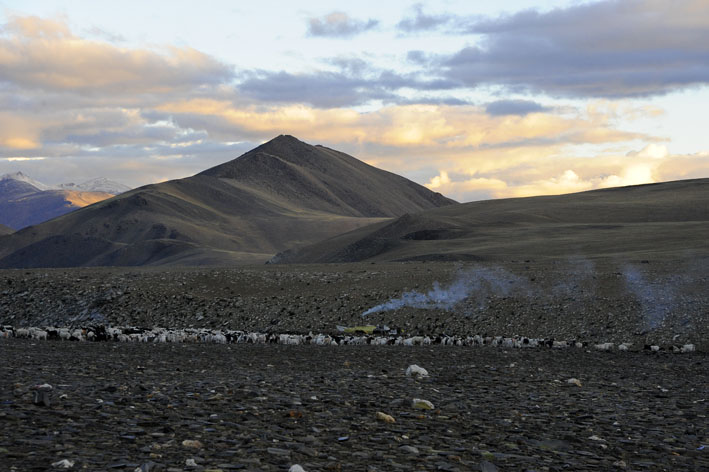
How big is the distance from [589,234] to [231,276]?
49505 millimetres

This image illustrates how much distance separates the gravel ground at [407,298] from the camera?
2944 cm

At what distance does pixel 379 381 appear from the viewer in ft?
52.5

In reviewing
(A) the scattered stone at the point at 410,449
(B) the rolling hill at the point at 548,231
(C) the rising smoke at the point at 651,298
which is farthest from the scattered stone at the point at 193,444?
(B) the rolling hill at the point at 548,231

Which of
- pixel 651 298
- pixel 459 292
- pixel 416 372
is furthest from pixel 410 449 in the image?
pixel 459 292

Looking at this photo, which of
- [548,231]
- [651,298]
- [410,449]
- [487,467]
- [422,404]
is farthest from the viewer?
[548,231]

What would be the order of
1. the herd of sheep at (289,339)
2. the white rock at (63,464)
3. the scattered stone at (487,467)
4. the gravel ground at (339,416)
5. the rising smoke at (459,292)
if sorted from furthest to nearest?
the rising smoke at (459,292) < the herd of sheep at (289,339) < the gravel ground at (339,416) < the scattered stone at (487,467) < the white rock at (63,464)

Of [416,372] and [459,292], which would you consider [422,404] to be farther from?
[459,292]

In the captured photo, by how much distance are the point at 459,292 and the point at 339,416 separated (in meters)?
23.2

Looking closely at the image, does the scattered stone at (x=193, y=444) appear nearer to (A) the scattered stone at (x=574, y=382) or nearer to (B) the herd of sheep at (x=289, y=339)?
(A) the scattered stone at (x=574, y=382)

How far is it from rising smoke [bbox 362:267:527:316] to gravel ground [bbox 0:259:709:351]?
5 centimetres

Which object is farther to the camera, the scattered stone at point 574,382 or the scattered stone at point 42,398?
the scattered stone at point 574,382

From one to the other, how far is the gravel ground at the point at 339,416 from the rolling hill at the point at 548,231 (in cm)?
3505

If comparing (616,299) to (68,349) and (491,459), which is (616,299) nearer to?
(68,349)

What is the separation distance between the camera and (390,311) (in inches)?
1292
